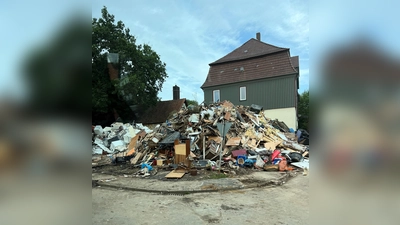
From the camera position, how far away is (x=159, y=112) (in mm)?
30062

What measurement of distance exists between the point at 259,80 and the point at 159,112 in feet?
43.5

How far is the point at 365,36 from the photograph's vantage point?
44.2 inches

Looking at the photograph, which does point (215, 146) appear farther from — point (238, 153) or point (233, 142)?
point (238, 153)

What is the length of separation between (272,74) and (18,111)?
23982 millimetres

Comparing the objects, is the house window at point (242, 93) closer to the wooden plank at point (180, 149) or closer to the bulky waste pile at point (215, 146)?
the bulky waste pile at point (215, 146)

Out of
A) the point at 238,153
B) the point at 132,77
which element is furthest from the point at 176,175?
the point at 132,77

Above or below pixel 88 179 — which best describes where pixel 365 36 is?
above

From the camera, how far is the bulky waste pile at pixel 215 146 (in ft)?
31.5


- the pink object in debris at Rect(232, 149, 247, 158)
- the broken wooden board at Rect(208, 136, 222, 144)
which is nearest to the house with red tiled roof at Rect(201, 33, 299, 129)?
the broken wooden board at Rect(208, 136, 222, 144)

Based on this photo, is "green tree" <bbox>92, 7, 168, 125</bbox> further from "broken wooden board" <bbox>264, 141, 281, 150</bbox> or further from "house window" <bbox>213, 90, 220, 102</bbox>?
"broken wooden board" <bbox>264, 141, 281, 150</bbox>

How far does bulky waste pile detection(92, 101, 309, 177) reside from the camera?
9.61 meters

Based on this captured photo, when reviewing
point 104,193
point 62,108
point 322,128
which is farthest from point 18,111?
point 104,193

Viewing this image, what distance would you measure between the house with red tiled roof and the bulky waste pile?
30.1 feet

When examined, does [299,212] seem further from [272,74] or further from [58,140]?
[272,74]
